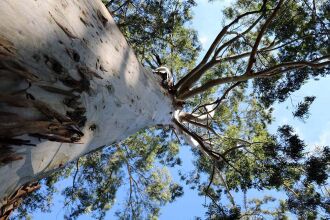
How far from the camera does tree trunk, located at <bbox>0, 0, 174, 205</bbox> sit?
1.21m

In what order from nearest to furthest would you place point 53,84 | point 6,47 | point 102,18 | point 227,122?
1. point 6,47
2. point 53,84
3. point 102,18
4. point 227,122

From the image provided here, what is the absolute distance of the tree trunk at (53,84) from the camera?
121cm

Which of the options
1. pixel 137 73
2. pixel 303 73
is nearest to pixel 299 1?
pixel 303 73

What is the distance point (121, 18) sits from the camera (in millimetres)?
8766

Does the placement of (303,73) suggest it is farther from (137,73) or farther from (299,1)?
(137,73)

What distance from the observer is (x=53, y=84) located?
147 centimetres

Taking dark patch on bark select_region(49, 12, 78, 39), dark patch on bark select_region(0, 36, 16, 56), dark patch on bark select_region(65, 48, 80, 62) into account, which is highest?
dark patch on bark select_region(49, 12, 78, 39)

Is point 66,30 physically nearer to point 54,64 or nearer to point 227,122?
point 54,64

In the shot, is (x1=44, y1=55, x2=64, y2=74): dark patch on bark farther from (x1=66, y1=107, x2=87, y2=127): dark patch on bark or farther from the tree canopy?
the tree canopy

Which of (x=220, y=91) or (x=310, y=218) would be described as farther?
(x=220, y=91)

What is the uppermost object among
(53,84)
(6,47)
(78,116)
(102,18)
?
(102,18)

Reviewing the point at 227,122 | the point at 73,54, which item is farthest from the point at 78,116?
the point at 227,122

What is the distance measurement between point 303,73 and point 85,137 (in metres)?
5.69

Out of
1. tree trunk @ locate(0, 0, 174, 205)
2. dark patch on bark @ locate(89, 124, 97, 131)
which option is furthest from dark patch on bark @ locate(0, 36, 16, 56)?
Answer: dark patch on bark @ locate(89, 124, 97, 131)
